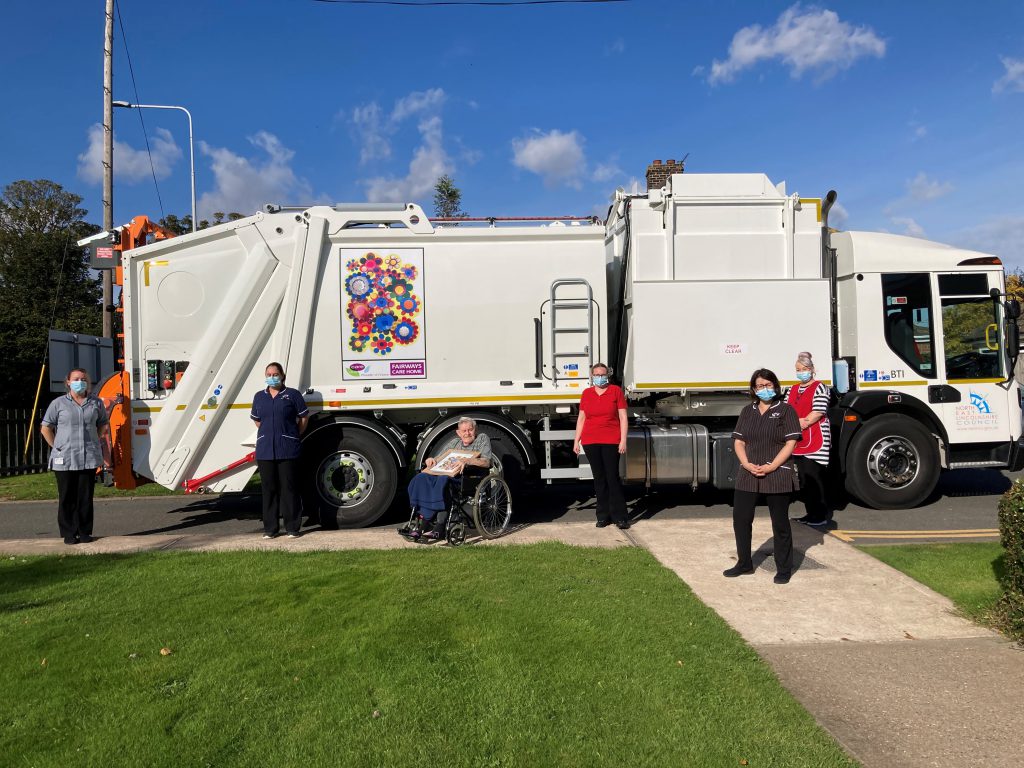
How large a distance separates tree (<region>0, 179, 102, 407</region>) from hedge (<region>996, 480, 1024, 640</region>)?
18.1 m

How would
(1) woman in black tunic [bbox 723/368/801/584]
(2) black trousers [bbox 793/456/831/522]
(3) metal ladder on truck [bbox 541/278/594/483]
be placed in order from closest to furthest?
(1) woman in black tunic [bbox 723/368/801/584]
(2) black trousers [bbox 793/456/831/522]
(3) metal ladder on truck [bbox 541/278/594/483]

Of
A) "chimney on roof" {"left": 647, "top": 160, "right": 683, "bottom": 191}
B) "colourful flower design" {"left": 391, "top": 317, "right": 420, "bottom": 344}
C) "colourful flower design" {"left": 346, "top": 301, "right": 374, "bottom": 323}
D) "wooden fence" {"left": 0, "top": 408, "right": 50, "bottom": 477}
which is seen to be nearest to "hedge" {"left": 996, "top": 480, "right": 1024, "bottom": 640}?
"colourful flower design" {"left": 391, "top": 317, "right": 420, "bottom": 344}

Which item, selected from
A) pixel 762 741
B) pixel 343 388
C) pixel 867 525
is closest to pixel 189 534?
pixel 343 388

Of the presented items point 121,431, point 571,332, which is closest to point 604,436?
point 571,332

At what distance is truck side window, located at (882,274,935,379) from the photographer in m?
7.77

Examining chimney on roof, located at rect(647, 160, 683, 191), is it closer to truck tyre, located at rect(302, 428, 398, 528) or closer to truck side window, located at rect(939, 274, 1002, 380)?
truck side window, located at rect(939, 274, 1002, 380)

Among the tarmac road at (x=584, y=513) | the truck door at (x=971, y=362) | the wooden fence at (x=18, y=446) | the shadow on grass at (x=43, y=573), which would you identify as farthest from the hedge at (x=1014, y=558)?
the wooden fence at (x=18, y=446)

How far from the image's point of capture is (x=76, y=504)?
22.5ft

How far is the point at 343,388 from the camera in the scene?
24.0ft

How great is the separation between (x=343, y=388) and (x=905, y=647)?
544 cm

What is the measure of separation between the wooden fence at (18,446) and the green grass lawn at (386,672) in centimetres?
895

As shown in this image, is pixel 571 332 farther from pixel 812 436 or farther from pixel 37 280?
pixel 37 280

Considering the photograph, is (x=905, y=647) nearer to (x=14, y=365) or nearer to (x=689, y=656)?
(x=689, y=656)

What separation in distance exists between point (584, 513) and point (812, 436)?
2.71 metres
